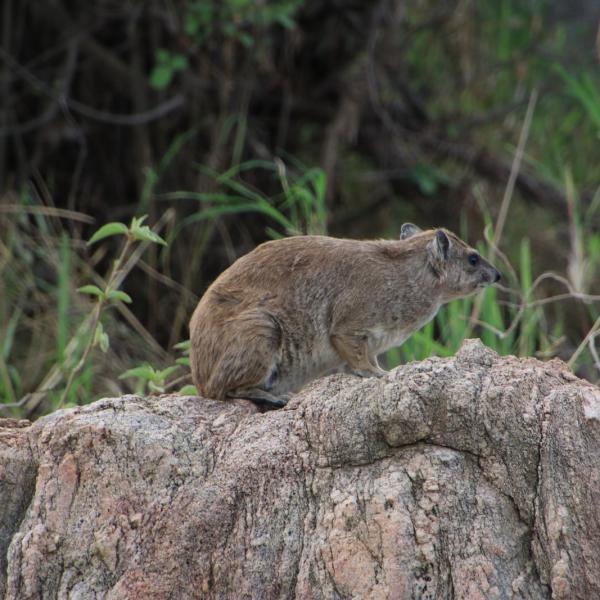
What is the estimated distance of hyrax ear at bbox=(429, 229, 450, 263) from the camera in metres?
5.76

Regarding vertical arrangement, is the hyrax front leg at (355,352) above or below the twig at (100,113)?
above

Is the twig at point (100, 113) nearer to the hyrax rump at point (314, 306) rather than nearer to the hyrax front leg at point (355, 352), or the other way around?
the hyrax rump at point (314, 306)

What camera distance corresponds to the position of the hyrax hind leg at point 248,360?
4.81 m

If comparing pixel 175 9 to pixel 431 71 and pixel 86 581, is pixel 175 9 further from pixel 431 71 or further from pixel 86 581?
pixel 86 581

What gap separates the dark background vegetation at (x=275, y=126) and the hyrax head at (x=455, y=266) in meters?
2.85

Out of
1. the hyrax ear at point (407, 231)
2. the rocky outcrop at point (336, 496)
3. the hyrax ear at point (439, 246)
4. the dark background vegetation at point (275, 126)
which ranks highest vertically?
the rocky outcrop at point (336, 496)

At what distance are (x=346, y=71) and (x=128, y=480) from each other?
673cm

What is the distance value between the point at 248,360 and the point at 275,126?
220 inches

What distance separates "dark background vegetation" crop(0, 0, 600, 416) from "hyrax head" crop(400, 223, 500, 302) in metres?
2.85

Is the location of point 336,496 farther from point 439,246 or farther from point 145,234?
point 439,246

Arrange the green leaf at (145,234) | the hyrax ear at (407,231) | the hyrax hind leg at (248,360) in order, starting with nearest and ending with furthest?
the green leaf at (145,234) < the hyrax hind leg at (248,360) < the hyrax ear at (407,231)

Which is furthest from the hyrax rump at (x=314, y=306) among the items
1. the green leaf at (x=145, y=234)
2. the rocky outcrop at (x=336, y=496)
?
the rocky outcrop at (x=336, y=496)

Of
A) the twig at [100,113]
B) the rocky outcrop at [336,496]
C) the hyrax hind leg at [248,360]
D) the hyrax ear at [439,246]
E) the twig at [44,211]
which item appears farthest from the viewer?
the twig at [100,113]

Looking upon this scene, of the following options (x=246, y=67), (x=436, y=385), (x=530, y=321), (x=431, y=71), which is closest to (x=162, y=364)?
(x=530, y=321)
